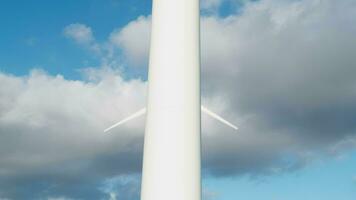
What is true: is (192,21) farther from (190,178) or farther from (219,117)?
(190,178)

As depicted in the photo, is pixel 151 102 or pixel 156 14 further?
pixel 156 14

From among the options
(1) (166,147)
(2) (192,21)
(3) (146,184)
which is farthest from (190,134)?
(2) (192,21)

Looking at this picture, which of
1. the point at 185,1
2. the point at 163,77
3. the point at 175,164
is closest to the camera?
the point at 175,164

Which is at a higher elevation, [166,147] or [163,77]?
[163,77]

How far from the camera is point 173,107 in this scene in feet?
136

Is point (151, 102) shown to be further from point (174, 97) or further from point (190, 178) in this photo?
point (190, 178)

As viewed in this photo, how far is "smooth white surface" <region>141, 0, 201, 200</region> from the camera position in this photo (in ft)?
130

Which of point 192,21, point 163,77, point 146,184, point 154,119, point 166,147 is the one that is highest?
point 192,21

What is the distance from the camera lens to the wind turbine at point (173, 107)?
39.6 meters

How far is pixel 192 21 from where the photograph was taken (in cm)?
4506

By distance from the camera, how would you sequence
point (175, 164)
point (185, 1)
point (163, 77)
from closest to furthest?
point (175, 164) < point (163, 77) < point (185, 1)

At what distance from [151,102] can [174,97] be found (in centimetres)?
219

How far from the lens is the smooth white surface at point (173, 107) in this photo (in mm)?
39562

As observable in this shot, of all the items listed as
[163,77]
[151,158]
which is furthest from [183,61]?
[151,158]
